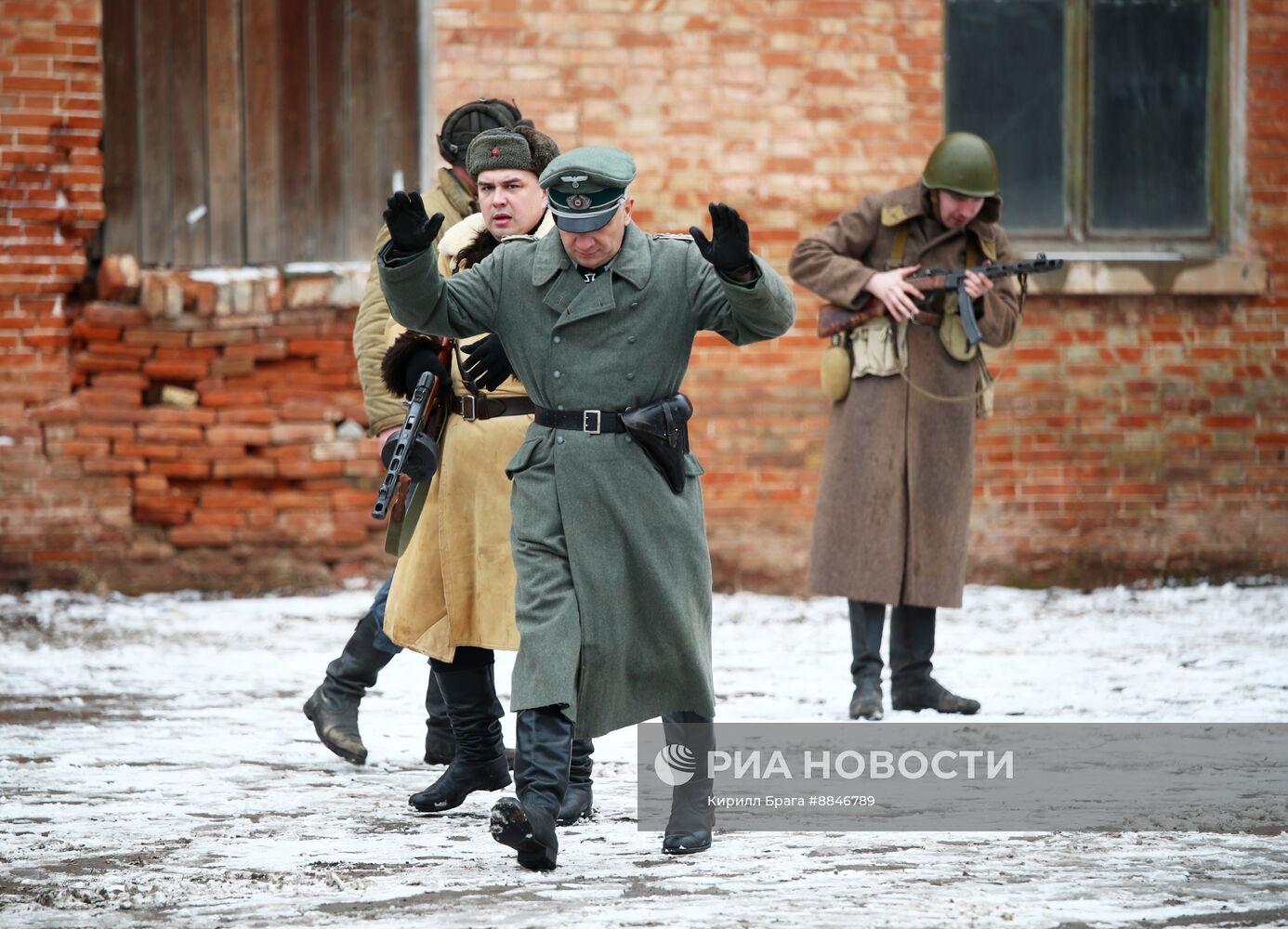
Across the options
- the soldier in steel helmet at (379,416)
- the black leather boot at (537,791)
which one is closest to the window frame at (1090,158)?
the soldier in steel helmet at (379,416)

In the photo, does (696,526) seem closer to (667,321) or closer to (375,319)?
(667,321)

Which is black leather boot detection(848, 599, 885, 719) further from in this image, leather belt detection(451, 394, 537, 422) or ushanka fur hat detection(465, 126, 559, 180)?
ushanka fur hat detection(465, 126, 559, 180)

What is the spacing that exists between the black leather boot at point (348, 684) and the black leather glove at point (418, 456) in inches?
32.9

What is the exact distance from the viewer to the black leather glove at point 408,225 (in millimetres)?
4383

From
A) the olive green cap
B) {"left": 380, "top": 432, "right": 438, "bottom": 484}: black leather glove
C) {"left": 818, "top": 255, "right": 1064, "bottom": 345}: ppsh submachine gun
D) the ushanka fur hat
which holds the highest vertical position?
the ushanka fur hat

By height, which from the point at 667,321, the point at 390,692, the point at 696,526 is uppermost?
the point at 667,321

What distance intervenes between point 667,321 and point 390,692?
2921mm

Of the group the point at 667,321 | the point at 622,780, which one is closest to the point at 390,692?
the point at 622,780

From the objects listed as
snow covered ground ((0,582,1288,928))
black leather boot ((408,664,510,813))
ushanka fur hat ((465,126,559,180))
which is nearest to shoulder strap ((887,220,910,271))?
snow covered ground ((0,582,1288,928))

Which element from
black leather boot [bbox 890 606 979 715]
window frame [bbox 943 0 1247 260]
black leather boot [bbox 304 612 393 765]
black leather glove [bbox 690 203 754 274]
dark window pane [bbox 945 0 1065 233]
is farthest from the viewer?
window frame [bbox 943 0 1247 260]

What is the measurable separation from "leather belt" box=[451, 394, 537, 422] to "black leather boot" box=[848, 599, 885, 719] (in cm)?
198

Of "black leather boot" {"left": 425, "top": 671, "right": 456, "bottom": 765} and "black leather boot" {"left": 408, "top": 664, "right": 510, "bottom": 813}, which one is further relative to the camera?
"black leather boot" {"left": 425, "top": 671, "right": 456, "bottom": 765}

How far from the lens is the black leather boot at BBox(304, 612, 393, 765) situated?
582cm

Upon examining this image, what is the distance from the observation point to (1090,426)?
9.68 m
